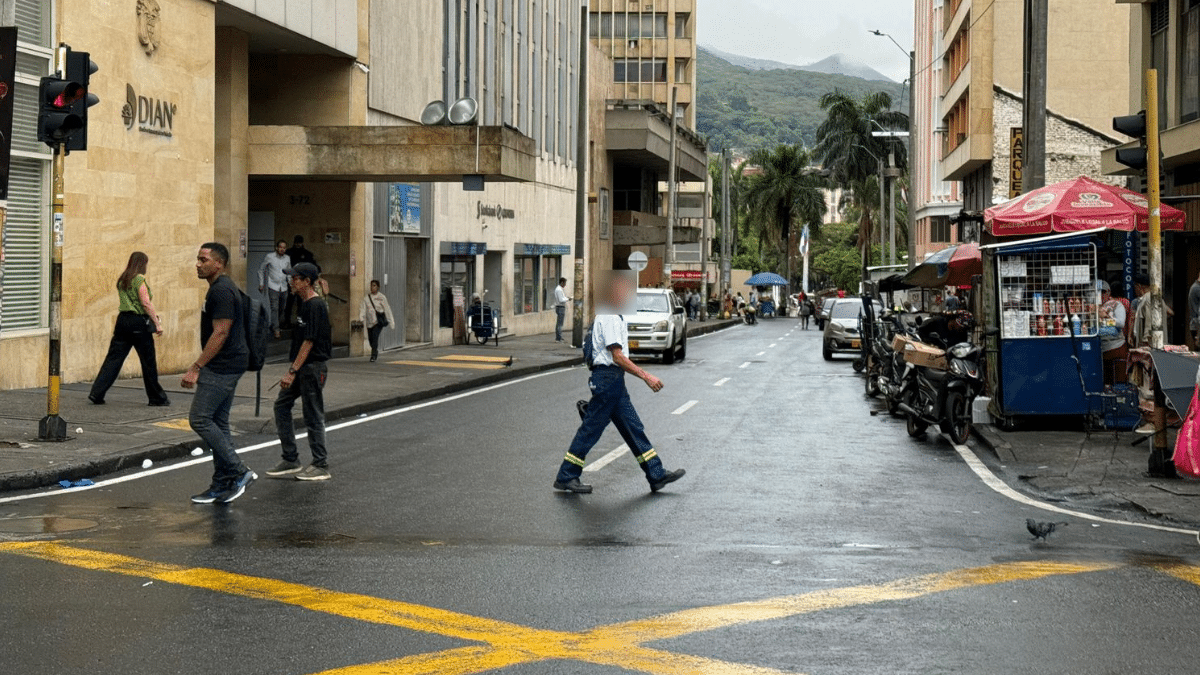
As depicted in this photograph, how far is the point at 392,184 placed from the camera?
32.8m

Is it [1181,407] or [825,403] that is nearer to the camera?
[1181,407]

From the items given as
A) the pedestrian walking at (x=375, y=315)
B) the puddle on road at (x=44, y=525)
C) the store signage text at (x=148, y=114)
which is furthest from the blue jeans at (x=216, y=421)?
the pedestrian walking at (x=375, y=315)

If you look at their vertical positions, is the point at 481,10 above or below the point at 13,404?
above

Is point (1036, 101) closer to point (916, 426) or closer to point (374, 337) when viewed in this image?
point (916, 426)

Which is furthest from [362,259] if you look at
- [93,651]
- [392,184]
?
[93,651]

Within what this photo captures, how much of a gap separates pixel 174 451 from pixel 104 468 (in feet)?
4.41

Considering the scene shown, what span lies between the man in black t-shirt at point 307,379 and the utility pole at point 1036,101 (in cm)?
1102

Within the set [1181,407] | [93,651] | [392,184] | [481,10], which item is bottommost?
[93,651]

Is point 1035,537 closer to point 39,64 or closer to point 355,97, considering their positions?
point 39,64

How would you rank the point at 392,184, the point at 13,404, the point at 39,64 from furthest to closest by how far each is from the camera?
the point at 392,184 → the point at 39,64 → the point at 13,404

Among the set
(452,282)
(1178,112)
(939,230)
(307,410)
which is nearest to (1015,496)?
(307,410)

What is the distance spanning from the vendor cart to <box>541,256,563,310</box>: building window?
1351 inches

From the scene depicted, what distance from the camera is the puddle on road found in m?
9.39

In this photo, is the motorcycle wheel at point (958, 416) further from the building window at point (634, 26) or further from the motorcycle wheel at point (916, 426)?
the building window at point (634, 26)
